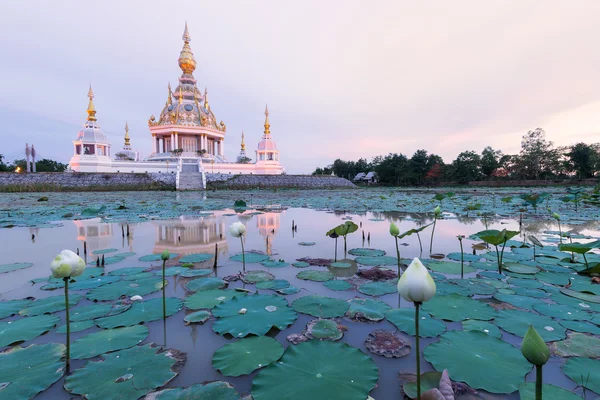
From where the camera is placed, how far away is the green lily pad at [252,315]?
1.82 m

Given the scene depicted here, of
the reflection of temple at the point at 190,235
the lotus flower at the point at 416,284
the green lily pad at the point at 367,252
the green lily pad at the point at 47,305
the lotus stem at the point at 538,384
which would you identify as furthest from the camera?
the reflection of temple at the point at 190,235

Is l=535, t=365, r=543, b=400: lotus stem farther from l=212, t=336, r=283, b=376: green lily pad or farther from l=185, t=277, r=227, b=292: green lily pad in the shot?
l=185, t=277, r=227, b=292: green lily pad

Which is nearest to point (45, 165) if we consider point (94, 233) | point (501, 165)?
point (94, 233)

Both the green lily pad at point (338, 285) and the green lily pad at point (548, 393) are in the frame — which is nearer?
the green lily pad at point (548, 393)

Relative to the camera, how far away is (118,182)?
23.4 m

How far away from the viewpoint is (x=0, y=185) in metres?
20.7

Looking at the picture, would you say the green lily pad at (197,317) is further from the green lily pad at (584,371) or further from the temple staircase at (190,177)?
the temple staircase at (190,177)

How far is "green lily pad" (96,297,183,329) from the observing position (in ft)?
6.27

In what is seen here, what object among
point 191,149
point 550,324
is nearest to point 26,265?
point 550,324

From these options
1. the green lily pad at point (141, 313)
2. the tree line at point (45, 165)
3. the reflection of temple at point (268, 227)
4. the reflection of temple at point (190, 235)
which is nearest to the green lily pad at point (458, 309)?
the green lily pad at point (141, 313)

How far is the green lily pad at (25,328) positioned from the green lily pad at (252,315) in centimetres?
107

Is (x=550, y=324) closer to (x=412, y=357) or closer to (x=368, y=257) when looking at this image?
(x=412, y=357)

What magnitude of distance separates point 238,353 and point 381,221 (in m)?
5.59

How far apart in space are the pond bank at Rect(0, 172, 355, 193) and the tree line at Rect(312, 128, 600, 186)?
20.0m
